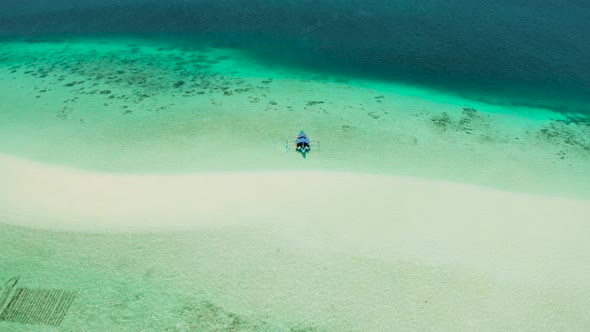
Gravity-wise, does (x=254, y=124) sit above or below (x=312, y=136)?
above

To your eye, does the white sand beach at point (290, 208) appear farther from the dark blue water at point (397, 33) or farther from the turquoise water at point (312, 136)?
the dark blue water at point (397, 33)

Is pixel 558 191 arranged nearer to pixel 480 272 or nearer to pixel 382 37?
pixel 480 272

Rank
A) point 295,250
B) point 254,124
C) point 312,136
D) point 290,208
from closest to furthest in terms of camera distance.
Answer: point 295,250, point 290,208, point 312,136, point 254,124

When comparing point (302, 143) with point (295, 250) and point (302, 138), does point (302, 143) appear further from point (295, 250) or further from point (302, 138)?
point (295, 250)

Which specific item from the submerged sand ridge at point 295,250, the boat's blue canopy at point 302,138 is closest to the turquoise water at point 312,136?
the submerged sand ridge at point 295,250

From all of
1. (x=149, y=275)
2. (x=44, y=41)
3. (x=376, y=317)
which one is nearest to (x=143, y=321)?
(x=149, y=275)

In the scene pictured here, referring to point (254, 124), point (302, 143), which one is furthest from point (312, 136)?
point (254, 124)
